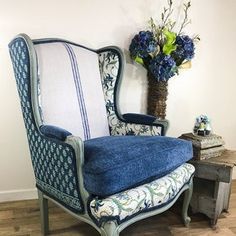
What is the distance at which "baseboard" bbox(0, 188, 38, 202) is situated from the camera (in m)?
2.07

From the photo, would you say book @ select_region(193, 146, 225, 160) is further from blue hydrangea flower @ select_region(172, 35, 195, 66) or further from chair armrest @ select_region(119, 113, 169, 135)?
blue hydrangea flower @ select_region(172, 35, 195, 66)

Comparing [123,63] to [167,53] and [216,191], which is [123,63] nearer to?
[167,53]

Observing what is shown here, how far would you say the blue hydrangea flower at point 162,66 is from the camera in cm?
195

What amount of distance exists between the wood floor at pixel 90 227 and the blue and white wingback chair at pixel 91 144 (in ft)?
0.30

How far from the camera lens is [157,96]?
2.12 m

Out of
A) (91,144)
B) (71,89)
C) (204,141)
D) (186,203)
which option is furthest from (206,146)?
(71,89)

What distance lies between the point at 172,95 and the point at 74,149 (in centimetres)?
121

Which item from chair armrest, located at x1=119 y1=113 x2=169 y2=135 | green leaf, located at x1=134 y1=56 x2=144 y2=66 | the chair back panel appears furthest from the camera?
green leaf, located at x1=134 y1=56 x2=144 y2=66

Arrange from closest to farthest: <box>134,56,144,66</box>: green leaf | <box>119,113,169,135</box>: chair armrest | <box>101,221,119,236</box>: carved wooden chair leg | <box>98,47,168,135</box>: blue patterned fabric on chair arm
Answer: <box>101,221,119,236</box>: carved wooden chair leg
<box>119,113,169,135</box>: chair armrest
<box>98,47,168,135</box>: blue patterned fabric on chair arm
<box>134,56,144,66</box>: green leaf

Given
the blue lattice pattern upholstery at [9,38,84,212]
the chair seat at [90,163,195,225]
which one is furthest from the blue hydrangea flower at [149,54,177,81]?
the blue lattice pattern upholstery at [9,38,84,212]

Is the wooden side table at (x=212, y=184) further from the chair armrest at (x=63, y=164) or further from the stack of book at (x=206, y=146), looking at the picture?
the chair armrest at (x=63, y=164)

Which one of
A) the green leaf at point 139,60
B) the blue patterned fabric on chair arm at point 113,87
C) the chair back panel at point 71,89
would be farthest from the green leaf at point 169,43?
the chair back panel at point 71,89

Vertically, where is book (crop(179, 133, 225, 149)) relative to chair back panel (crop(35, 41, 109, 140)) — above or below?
below

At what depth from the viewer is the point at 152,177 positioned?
143 centimetres
